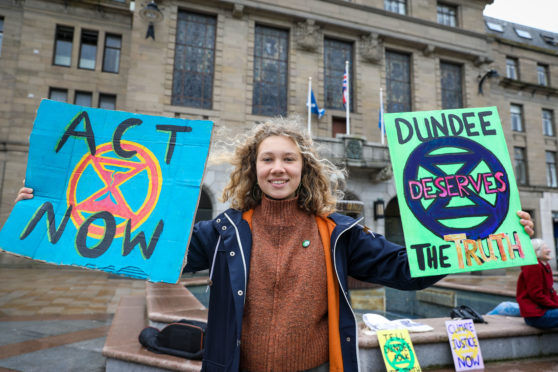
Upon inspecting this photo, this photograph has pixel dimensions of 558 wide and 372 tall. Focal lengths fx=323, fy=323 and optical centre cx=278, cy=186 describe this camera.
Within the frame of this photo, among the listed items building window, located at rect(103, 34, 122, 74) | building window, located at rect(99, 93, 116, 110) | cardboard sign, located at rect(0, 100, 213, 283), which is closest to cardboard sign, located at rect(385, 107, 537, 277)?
cardboard sign, located at rect(0, 100, 213, 283)

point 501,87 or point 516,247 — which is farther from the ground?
point 501,87

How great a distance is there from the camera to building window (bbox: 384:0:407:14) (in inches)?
758

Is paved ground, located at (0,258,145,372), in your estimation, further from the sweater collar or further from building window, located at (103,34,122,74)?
building window, located at (103,34,122,74)

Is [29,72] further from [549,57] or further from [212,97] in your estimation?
[549,57]

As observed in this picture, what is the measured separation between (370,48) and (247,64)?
6.94m

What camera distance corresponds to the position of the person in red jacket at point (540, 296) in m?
3.90

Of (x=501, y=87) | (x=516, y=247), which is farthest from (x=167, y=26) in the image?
(x=501, y=87)

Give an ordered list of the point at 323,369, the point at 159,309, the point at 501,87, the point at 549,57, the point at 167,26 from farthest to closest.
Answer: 1. the point at 549,57
2. the point at 501,87
3. the point at 167,26
4. the point at 159,309
5. the point at 323,369

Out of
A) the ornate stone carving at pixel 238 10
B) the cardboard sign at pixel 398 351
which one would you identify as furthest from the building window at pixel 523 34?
the cardboard sign at pixel 398 351

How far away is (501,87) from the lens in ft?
76.3

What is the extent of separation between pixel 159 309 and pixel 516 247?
4.28m

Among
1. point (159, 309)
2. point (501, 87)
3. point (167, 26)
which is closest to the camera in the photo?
point (159, 309)

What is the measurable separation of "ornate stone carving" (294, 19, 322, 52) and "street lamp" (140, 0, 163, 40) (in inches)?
263

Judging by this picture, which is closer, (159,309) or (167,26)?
(159,309)
